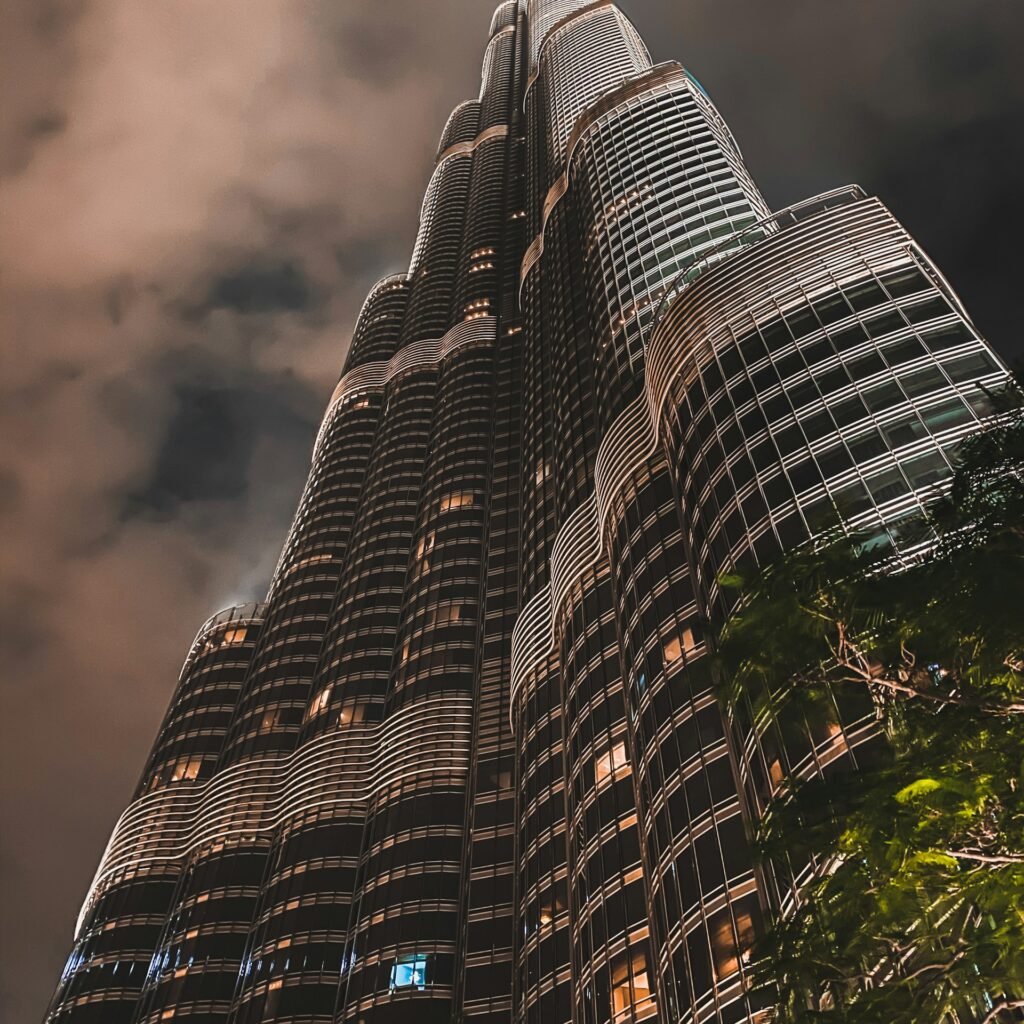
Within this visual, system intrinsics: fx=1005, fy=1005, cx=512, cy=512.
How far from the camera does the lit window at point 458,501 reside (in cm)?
10925

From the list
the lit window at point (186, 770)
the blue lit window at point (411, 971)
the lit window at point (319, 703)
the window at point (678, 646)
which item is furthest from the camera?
the lit window at point (186, 770)

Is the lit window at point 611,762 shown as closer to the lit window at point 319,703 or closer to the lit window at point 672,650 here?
the lit window at point 672,650

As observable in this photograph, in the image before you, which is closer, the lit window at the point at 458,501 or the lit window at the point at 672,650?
the lit window at the point at 672,650

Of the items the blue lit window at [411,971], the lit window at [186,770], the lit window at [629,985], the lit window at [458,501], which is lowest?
the lit window at [629,985]

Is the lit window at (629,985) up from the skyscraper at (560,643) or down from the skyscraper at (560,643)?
down

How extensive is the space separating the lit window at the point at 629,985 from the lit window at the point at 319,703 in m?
54.0

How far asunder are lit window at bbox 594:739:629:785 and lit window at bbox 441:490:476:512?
59.4 metres

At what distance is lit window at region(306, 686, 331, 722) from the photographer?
92.6m

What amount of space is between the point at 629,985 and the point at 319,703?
56.3 meters

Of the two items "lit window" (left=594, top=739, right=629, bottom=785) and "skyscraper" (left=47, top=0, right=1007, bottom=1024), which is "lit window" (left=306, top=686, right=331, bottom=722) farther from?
"lit window" (left=594, top=739, right=629, bottom=785)

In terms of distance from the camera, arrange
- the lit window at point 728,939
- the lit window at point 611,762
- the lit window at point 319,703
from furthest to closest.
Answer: the lit window at point 319,703 < the lit window at point 611,762 < the lit window at point 728,939

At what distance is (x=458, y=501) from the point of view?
4331 inches

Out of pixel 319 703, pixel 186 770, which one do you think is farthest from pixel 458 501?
pixel 186 770

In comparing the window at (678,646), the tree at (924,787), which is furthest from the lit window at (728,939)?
the tree at (924,787)
